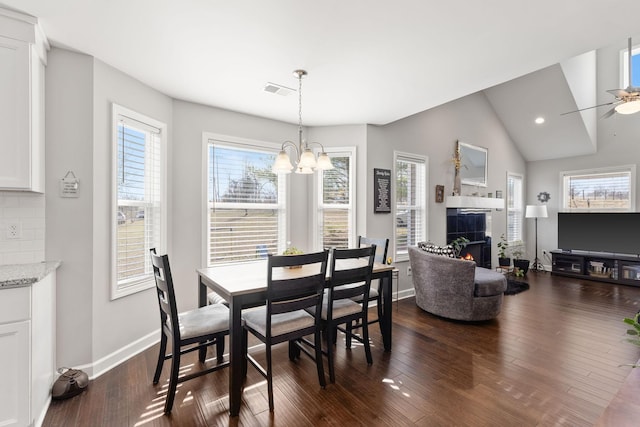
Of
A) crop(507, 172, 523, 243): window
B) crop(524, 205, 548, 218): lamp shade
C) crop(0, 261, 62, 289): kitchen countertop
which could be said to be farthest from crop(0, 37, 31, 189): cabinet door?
crop(524, 205, 548, 218): lamp shade

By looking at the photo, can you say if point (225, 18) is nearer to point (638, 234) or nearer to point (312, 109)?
point (312, 109)

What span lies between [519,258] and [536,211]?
1.15 m

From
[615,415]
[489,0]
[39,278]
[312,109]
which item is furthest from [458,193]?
[39,278]

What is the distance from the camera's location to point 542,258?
6879mm

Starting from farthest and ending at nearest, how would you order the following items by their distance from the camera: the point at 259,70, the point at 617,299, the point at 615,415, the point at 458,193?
1. the point at 458,193
2. the point at 617,299
3. the point at 259,70
4. the point at 615,415

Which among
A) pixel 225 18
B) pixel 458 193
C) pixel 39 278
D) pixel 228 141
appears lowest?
pixel 39 278

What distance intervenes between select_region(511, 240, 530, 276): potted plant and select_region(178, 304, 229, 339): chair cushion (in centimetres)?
634

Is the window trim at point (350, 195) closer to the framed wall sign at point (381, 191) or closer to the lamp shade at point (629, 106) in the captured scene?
the framed wall sign at point (381, 191)

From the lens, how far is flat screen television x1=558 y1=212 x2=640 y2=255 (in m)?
5.35

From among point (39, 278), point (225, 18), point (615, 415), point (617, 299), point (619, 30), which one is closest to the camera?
point (615, 415)

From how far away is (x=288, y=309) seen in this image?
208 cm

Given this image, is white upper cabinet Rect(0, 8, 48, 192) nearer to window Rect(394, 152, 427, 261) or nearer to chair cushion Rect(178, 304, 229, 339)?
chair cushion Rect(178, 304, 229, 339)

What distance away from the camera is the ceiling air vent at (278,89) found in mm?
3018

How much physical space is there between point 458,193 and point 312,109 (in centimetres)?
319
